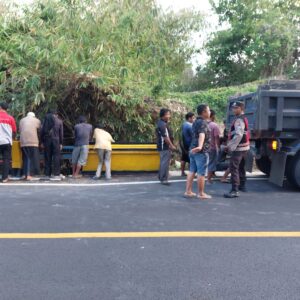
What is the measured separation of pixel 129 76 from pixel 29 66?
2.26 m

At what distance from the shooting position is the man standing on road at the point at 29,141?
9039mm

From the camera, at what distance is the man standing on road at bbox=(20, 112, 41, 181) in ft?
29.7

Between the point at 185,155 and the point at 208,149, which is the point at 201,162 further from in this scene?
the point at 185,155

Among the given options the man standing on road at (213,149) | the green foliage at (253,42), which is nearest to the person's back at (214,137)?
the man standing on road at (213,149)

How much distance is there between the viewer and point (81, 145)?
9.34m

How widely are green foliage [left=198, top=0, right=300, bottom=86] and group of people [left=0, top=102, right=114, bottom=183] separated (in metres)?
15.5

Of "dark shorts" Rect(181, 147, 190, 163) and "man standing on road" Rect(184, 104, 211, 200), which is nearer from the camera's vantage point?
"man standing on road" Rect(184, 104, 211, 200)

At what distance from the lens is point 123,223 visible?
5.62 m

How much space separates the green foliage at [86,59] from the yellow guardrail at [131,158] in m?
1.09

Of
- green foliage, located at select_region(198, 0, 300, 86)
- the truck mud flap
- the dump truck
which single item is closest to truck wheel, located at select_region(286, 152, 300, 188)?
the dump truck

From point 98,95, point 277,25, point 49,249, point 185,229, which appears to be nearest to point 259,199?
point 185,229

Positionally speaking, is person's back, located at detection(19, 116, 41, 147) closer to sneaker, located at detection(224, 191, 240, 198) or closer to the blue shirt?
the blue shirt

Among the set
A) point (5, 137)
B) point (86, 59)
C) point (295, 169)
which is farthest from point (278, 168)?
point (5, 137)

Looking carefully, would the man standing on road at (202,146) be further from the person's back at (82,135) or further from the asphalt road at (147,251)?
the person's back at (82,135)
